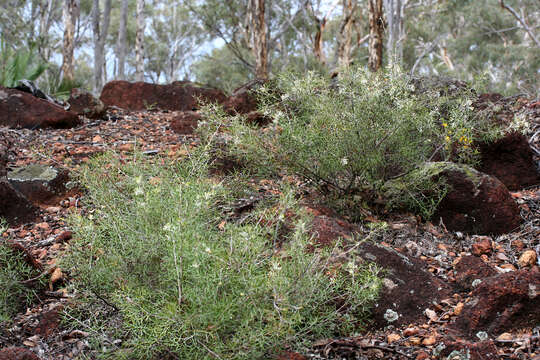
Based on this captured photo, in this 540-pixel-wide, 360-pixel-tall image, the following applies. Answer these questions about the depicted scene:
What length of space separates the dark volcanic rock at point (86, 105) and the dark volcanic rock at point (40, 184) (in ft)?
7.04

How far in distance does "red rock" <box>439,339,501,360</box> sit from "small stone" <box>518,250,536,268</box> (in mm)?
1222

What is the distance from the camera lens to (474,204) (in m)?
4.02

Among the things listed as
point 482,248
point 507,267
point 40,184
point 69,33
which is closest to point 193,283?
point 507,267

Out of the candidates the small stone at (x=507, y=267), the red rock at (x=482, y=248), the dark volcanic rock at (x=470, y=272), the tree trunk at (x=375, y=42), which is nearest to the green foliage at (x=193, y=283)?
the dark volcanic rock at (x=470, y=272)

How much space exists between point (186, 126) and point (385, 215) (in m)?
3.02

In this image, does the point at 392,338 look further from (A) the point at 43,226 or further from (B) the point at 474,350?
(A) the point at 43,226

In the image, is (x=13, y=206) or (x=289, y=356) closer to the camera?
(x=289, y=356)

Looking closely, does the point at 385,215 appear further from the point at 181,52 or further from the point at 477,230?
the point at 181,52

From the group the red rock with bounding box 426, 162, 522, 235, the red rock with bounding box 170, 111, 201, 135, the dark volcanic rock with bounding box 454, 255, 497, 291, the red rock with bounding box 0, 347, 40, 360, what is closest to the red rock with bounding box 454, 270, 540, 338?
the dark volcanic rock with bounding box 454, 255, 497, 291

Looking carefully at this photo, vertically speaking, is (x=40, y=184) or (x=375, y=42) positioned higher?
(x=375, y=42)

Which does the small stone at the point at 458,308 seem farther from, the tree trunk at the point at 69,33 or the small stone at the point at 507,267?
the tree trunk at the point at 69,33

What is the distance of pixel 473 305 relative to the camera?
263 cm

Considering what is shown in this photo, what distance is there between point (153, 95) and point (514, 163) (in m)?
5.32

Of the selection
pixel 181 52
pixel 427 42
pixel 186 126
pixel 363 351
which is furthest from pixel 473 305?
pixel 181 52
